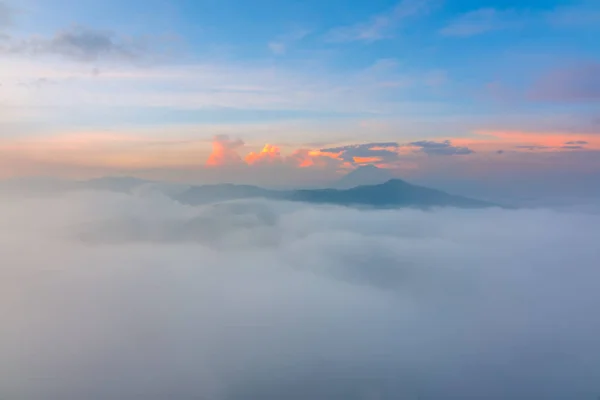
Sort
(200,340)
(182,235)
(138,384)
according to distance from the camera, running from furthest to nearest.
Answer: (182,235)
(200,340)
(138,384)

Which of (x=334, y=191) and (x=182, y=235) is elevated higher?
(x=334, y=191)

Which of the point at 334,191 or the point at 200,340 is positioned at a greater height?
the point at 334,191

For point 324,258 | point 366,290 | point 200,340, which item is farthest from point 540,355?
point 324,258

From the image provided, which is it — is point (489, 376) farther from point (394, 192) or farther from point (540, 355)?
point (394, 192)

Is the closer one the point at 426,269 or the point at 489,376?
the point at 489,376

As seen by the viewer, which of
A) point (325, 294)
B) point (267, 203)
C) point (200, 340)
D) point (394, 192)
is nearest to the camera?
point (200, 340)

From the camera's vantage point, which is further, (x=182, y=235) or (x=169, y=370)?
(x=182, y=235)

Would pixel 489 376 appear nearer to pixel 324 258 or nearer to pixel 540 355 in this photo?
pixel 540 355

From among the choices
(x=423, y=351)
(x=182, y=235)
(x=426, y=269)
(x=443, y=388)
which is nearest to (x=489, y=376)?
(x=443, y=388)

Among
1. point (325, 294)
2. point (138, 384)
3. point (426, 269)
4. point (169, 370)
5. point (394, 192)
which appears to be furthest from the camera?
point (394, 192)
